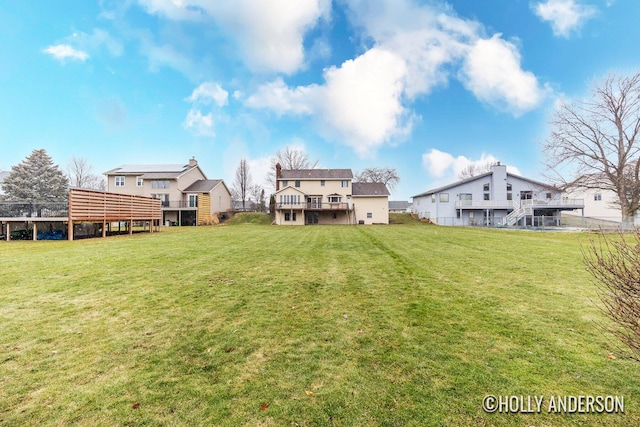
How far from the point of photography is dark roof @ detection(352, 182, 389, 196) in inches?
1441

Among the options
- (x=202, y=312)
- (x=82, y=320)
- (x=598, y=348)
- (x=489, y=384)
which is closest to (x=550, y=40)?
(x=598, y=348)

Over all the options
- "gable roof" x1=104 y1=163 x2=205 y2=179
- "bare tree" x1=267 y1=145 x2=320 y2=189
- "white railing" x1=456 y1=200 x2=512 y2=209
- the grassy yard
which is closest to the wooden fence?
the grassy yard

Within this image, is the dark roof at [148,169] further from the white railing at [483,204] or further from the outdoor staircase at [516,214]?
the outdoor staircase at [516,214]

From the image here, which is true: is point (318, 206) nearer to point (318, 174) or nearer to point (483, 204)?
point (318, 174)

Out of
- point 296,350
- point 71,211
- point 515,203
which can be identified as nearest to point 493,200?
point 515,203

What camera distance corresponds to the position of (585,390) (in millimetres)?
2459

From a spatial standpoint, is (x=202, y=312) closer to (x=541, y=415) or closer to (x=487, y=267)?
(x=541, y=415)

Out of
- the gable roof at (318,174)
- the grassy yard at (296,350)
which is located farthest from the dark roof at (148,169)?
the grassy yard at (296,350)

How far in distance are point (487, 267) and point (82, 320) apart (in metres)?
9.54

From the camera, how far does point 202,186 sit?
119ft

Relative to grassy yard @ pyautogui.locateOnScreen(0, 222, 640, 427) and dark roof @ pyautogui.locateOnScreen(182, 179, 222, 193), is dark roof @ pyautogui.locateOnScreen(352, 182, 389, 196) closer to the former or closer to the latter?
dark roof @ pyautogui.locateOnScreen(182, 179, 222, 193)

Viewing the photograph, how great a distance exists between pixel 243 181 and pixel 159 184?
2147 centimetres

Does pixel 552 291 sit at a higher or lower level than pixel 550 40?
lower

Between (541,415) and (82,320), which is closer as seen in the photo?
(541,415)
